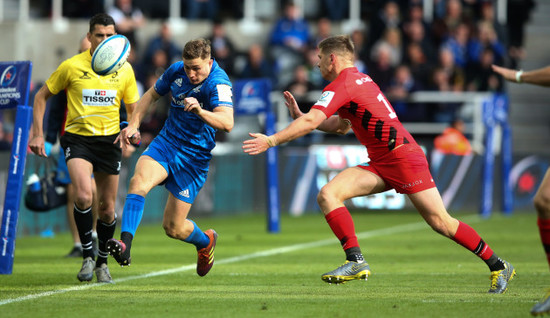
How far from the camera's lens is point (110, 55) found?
31.7ft

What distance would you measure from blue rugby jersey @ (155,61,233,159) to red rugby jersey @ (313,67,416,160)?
109 cm

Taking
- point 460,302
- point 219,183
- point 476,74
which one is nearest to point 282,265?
point 460,302

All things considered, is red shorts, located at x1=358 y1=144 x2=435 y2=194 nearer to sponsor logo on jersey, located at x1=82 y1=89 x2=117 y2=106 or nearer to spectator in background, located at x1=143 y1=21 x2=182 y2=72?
sponsor logo on jersey, located at x1=82 y1=89 x2=117 y2=106

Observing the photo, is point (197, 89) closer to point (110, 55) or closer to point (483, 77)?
point (110, 55)

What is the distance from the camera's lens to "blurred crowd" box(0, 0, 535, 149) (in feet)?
72.3

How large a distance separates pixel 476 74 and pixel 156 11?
24.4ft

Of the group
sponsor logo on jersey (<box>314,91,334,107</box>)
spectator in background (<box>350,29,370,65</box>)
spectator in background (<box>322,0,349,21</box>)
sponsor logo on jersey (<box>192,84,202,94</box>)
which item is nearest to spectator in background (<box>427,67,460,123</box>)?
spectator in background (<box>350,29,370,65</box>)

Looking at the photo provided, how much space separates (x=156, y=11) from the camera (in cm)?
2403

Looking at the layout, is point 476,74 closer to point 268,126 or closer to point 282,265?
point 268,126

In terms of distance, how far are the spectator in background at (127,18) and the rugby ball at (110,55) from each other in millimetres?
10941

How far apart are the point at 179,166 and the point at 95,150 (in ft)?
3.41

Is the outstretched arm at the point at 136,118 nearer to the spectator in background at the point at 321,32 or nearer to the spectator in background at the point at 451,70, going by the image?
the spectator in background at the point at 321,32

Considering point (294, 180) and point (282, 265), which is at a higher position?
point (282, 265)

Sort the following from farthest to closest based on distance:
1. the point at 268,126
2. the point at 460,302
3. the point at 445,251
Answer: the point at 268,126
the point at 445,251
the point at 460,302
